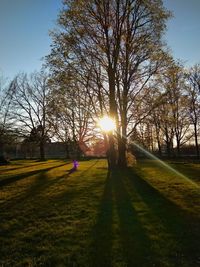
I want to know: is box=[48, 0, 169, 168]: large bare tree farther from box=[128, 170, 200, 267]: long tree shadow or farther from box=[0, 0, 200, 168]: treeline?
box=[128, 170, 200, 267]: long tree shadow

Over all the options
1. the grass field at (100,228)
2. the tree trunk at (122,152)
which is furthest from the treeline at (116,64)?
the grass field at (100,228)

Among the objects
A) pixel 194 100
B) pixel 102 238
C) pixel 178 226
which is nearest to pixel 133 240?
pixel 102 238

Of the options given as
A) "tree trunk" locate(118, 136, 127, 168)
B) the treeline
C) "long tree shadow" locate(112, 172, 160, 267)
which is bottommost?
"long tree shadow" locate(112, 172, 160, 267)

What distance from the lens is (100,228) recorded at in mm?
6844

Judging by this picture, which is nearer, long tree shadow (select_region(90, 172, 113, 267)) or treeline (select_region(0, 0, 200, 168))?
long tree shadow (select_region(90, 172, 113, 267))

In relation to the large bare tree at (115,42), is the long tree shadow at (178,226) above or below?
below

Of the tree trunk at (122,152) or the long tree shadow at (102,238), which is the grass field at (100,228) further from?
the tree trunk at (122,152)

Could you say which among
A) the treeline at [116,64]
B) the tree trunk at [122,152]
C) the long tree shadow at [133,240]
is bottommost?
the long tree shadow at [133,240]

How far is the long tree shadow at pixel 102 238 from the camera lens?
16.7 feet

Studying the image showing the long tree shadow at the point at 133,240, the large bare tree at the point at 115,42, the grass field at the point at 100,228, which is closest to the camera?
the long tree shadow at the point at 133,240

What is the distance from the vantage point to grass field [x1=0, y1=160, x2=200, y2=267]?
517 cm

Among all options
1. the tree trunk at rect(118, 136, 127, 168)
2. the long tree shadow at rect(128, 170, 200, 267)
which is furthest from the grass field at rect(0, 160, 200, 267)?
the tree trunk at rect(118, 136, 127, 168)

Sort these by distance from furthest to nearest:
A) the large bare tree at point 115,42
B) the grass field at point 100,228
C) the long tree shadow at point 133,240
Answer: the large bare tree at point 115,42 < the grass field at point 100,228 < the long tree shadow at point 133,240

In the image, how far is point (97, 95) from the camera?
69.7 ft
